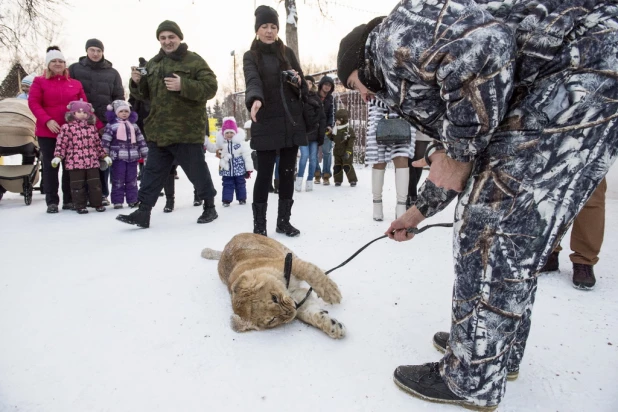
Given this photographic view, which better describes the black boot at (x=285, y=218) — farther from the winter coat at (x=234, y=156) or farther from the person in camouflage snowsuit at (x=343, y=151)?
the person in camouflage snowsuit at (x=343, y=151)

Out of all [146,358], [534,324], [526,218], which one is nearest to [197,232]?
[146,358]

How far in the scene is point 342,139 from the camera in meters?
7.30

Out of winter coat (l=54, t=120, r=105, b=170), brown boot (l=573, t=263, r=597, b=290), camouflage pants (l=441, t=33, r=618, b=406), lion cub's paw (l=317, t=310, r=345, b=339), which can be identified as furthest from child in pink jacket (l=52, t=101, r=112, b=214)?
brown boot (l=573, t=263, r=597, b=290)

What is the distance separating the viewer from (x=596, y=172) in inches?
49.6

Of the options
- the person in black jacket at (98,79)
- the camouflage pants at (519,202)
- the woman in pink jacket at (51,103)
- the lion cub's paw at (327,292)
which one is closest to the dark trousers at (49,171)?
the woman in pink jacket at (51,103)

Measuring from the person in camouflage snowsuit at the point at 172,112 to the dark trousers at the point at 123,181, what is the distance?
1495mm

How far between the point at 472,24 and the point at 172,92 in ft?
12.1

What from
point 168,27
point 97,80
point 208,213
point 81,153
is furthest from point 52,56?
point 208,213

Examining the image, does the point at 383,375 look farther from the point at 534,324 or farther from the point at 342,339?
the point at 534,324

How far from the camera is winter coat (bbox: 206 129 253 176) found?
5680 mm

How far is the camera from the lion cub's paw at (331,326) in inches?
80.2

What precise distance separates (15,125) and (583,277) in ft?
24.2

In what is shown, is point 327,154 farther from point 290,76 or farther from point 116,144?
point 290,76

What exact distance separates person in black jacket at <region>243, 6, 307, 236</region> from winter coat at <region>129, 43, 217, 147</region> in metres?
0.77
